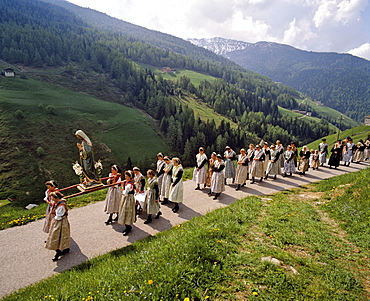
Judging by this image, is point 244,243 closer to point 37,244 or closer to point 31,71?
point 37,244

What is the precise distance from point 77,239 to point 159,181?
6033mm

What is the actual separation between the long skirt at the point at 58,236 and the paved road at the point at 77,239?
0.54 m

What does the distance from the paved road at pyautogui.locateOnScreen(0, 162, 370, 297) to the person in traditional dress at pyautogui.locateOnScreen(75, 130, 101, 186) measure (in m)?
2.70

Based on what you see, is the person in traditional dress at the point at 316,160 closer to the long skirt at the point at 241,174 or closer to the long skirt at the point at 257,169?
the long skirt at the point at 257,169

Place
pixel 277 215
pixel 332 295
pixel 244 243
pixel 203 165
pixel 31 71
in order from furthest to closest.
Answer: pixel 31 71
pixel 203 165
pixel 277 215
pixel 244 243
pixel 332 295

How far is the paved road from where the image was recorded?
8398 mm

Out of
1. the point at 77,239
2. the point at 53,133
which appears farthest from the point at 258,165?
the point at 53,133

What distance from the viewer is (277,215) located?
432 inches

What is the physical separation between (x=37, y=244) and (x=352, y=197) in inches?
598

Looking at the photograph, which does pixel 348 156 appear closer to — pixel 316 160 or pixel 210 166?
pixel 316 160

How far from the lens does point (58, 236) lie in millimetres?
9078

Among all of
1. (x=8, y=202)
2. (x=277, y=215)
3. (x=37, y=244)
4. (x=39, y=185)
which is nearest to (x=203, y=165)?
(x=277, y=215)

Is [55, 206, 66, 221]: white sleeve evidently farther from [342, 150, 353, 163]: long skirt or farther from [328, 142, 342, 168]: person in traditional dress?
[342, 150, 353, 163]: long skirt

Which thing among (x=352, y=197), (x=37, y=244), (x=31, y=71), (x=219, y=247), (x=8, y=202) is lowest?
(x=8, y=202)
